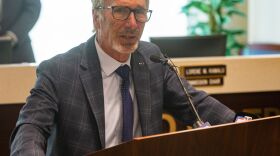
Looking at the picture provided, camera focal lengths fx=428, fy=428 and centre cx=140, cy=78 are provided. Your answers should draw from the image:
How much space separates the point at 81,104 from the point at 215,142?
58cm

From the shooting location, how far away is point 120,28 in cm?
139

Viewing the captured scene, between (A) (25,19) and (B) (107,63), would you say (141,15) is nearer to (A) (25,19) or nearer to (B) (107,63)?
(B) (107,63)

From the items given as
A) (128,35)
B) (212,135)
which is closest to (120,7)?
(128,35)

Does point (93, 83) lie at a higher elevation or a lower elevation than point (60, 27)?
higher

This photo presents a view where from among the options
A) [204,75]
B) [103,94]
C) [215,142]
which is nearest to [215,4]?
[204,75]

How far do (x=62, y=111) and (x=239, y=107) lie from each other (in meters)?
1.05

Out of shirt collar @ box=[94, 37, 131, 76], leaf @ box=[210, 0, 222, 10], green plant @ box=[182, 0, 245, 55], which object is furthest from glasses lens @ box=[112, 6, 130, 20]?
leaf @ box=[210, 0, 222, 10]

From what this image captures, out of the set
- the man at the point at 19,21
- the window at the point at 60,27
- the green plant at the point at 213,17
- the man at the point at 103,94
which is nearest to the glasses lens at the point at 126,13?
the man at the point at 103,94

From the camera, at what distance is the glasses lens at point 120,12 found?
1.37 meters

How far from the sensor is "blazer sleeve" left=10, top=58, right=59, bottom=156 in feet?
3.79

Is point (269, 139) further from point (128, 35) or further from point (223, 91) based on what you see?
point (223, 91)

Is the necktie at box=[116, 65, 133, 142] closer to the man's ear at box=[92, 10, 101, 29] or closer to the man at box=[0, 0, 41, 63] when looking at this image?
the man's ear at box=[92, 10, 101, 29]

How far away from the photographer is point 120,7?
4.48 feet

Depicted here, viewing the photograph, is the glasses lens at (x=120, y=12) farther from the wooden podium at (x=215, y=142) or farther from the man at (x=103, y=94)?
the wooden podium at (x=215, y=142)
